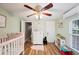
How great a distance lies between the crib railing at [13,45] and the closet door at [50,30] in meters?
0.39

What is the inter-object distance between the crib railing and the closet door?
39 cm

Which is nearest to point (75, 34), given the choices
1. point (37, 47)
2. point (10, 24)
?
point (37, 47)

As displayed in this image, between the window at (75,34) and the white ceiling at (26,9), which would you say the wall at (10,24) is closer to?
the white ceiling at (26,9)

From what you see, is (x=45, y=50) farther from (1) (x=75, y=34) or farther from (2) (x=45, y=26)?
(1) (x=75, y=34)

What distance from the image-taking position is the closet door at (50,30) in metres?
1.52

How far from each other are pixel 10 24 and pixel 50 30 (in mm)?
590

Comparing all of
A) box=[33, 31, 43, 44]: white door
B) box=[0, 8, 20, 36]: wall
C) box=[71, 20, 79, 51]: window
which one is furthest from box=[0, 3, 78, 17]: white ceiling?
box=[33, 31, 43, 44]: white door

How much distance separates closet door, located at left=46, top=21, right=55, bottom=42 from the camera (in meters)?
1.52

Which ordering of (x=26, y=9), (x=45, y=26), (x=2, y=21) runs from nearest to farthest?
1. (x=2, y=21)
2. (x=26, y=9)
3. (x=45, y=26)

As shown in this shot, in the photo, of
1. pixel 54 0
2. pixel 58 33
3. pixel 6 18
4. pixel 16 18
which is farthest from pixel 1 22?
pixel 58 33

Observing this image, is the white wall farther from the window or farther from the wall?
the window

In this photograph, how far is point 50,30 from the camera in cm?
156

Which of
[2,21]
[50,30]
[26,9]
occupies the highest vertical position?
[26,9]

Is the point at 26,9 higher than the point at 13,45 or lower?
higher
